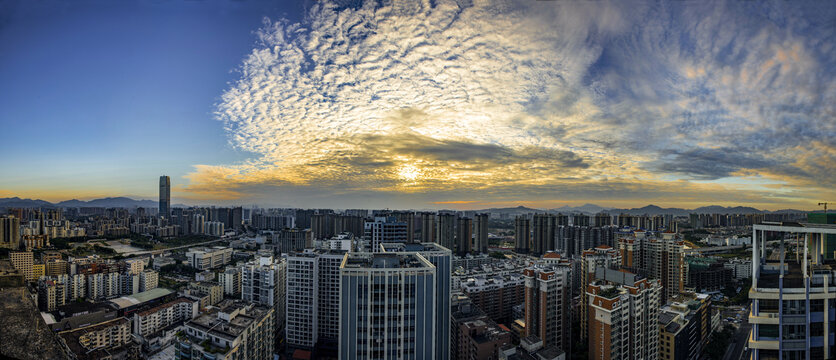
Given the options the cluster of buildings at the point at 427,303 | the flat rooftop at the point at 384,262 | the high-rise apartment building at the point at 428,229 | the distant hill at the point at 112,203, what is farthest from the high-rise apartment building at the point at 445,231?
the distant hill at the point at 112,203

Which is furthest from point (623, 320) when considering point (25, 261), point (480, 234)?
point (25, 261)

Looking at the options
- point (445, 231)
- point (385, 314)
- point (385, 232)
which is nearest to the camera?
point (385, 314)

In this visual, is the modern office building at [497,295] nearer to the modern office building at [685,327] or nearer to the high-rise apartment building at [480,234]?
the modern office building at [685,327]

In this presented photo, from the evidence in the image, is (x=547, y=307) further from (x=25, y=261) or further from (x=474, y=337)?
(x=25, y=261)

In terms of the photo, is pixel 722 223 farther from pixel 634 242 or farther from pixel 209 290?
pixel 209 290

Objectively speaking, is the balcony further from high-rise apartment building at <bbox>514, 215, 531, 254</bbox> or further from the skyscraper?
the skyscraper

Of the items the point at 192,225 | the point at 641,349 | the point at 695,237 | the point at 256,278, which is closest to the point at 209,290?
the point at 256,278
